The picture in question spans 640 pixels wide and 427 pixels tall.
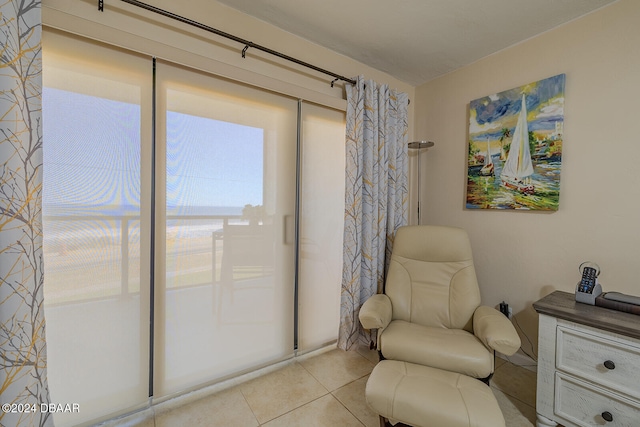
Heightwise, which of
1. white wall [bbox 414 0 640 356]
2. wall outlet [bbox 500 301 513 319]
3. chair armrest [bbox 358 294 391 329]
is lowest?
wall outlet [bbox 500 301 513 319]

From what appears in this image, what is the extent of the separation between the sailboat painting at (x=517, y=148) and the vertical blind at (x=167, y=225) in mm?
1336

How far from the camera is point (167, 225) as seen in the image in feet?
4.96

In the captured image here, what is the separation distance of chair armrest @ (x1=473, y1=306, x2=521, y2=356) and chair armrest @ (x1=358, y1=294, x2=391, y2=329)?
54cm

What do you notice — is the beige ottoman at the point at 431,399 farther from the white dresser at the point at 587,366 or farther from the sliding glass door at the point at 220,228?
the sliding glass door at the point at 220,228

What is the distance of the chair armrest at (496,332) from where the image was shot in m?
1.28

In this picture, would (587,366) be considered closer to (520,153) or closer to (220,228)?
(520,153)

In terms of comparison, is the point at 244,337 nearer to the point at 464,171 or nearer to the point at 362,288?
the point at 362,288

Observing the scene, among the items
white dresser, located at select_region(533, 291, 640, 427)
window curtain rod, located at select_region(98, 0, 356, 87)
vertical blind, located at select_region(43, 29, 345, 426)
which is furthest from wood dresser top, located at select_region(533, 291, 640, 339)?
window curtain rod, located at select_region(98, 0, 356, 87)

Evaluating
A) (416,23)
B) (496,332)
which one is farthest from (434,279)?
(416,23)

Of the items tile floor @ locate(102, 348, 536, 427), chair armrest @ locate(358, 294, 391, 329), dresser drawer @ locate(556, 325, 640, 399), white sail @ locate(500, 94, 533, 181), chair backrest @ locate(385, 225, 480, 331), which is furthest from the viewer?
white sail @ locate(500, 94, 533, 181)

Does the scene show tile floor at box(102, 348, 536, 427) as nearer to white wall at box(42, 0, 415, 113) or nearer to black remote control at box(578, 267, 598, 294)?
black remote control at box(578, 267, 598, 294)

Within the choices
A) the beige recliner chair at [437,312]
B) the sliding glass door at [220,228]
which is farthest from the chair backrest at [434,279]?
the sliding glass door at [220,228]

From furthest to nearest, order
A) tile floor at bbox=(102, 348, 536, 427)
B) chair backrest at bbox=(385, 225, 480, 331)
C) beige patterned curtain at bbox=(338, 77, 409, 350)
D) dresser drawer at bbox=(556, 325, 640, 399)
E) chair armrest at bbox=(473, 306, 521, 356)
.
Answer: beige patterned curtain at bbox=(338, 77, 409, 350) < chair backrest at bbox=(385, 225, 480, 331) < tile floor at bbox=(102, 348, 536, 427) < chair armrest at bbox=(473, 306, 521, 356) < dresser drawer at bbox=(556, 325, 640, 399)

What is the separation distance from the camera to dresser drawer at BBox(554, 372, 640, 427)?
116 centimetres
